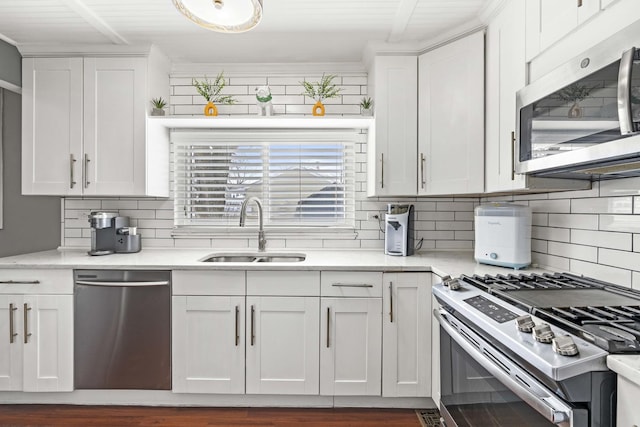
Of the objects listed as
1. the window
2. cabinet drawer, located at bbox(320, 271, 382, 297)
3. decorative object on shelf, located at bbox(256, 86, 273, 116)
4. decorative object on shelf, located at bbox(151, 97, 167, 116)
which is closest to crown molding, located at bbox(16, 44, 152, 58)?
decorative object on shelf, located at bbox(151, 97, 167, 116)

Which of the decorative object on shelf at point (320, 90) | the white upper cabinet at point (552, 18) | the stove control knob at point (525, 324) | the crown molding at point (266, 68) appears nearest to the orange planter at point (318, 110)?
the decorative object on shelf at point (320, 90)

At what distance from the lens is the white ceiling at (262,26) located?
206 cm

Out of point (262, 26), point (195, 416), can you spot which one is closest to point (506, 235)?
point (262, 26)

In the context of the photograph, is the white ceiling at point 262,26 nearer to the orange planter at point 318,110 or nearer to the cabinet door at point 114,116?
the cabinet door at point 114,116

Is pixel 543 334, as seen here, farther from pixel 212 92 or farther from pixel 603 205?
pixel 212 92

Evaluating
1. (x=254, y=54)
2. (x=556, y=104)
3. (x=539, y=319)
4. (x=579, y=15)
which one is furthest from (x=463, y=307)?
(x=254, y=54)

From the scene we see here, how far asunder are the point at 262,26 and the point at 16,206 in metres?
2.49

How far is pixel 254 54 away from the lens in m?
2.67

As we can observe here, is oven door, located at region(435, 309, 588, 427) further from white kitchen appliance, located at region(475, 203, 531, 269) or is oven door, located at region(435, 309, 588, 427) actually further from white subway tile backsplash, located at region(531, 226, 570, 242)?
white subway tile backsplash, located at region(531, 226, 570, 242)

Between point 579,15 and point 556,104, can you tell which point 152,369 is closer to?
point 556,104

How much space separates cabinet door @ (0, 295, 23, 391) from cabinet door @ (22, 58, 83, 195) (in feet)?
2.60

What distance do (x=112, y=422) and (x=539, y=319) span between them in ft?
7.45

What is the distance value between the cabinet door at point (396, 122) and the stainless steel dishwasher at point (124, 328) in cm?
155

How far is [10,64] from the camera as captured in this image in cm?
251
